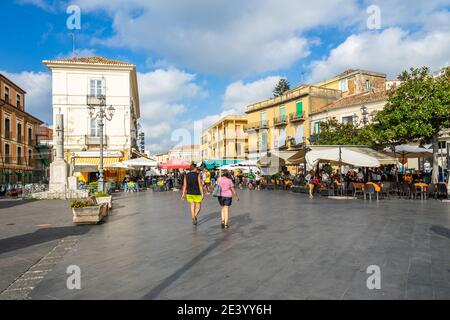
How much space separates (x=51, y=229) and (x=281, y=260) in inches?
229

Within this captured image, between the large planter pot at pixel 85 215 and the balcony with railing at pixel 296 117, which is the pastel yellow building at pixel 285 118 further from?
the large planter pot at pixel 85 215

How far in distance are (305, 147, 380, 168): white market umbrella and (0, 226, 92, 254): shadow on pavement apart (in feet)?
31.5

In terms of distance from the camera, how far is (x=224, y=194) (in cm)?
779

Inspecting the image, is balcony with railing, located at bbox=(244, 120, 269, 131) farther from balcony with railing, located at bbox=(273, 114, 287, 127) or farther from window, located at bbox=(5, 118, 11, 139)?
window, located at bbox=(5, 118, 11, 139)

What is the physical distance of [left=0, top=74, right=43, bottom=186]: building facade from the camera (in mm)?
31094

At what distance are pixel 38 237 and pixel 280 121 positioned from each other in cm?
3443

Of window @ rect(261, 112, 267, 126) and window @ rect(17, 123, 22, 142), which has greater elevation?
window @ rect(261, 112, 267, 126)

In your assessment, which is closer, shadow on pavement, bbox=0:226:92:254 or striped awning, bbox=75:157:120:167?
shadow on pavement, bbox=0:226:92:254

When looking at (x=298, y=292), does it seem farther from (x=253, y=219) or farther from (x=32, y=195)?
(x=32, y=195)

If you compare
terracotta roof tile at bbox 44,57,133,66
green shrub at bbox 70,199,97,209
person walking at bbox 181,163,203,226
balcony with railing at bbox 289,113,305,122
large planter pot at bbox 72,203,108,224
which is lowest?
large planter pot at bbox 72,203,108,224

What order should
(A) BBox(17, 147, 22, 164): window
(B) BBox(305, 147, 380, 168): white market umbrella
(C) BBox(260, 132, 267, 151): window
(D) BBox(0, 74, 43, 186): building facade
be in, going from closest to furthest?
(B) BBox(305, 147, 380, 168): white market umbrella < (D) BBox(0, 74, 43, 186): building facade < (A) BBox(17, 147, 22, 164): window < (C) BBox(260, 132, 267, 151): window

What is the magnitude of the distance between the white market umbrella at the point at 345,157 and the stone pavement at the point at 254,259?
16.5 feet

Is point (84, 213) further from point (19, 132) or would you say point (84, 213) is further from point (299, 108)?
point (19, 132)

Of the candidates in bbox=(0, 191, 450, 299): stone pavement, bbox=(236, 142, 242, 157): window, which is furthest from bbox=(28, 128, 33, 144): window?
bbox=(0, 191, 450, 299): stone pavement
